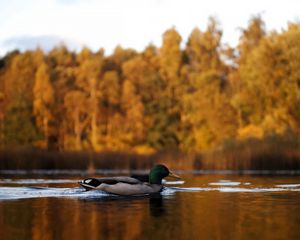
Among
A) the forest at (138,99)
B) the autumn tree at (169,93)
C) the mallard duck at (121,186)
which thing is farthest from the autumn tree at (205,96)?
the mallard duck at (121,186)

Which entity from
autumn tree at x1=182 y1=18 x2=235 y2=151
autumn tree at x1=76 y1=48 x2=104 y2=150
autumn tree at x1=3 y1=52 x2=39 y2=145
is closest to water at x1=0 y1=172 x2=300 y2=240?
autumn tree at x1=182 y1=18 x2=235 y2=151

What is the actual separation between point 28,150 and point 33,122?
95.8 ft

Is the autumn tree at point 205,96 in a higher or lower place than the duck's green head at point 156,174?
higher

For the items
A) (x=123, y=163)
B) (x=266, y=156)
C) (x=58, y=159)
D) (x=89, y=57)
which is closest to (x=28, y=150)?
(x=58, y=159)

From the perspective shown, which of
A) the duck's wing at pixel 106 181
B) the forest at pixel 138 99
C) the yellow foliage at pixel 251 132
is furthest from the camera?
the forest at pixel 138 99

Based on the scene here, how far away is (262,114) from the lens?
165 ft

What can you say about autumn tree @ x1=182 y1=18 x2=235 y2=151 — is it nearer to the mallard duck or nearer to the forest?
the forest

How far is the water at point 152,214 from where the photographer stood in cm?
867

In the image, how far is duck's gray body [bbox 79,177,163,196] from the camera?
1519 centimetres

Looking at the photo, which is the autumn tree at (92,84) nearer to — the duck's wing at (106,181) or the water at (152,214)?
the duck's wing at (106,181)

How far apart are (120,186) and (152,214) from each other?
14.2 feet

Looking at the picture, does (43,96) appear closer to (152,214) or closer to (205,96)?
(205,96)

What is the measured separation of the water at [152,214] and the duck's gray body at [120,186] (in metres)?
0.22

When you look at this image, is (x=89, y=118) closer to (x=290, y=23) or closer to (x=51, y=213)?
(x=290, y=23)
